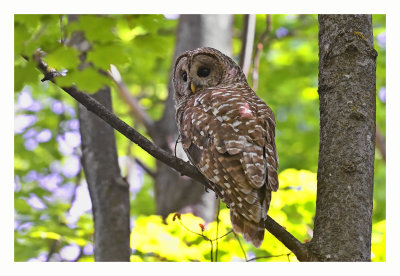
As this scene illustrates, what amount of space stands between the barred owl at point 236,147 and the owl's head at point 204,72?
0.07 metres

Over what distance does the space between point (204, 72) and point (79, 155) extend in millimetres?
917

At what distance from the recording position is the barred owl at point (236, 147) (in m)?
1.82

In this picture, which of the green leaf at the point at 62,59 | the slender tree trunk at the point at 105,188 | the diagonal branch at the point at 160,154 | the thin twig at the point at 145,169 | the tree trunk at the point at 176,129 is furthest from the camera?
the thin twig at the point at 145,169

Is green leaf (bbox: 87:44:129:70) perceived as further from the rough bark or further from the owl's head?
the rough bark

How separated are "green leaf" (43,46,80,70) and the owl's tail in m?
0.85

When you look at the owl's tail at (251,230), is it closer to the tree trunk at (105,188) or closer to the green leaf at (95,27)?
the green leaf at (95,27)

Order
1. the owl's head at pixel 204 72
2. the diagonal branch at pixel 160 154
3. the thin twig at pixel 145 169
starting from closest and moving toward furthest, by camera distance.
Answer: the diagonal branch at pixel 160 154 → the owl's head at pixel 204 72 → the thin twig at pixel 145 169

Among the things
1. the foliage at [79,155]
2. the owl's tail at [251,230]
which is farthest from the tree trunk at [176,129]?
the owl's tail at [251,230]

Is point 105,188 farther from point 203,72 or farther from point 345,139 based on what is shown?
point 345,139

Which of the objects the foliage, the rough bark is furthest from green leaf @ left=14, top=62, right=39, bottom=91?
the rough bark

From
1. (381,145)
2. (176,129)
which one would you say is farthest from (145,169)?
(381,145)

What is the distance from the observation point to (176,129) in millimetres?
3830

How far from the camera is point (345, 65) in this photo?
1965 millimetres
